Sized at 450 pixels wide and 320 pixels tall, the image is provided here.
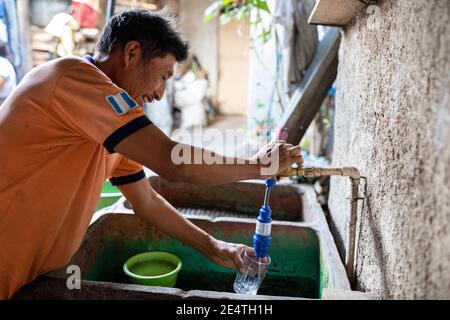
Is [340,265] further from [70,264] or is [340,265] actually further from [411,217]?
[70,264]

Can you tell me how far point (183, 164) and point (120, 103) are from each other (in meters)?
0.27

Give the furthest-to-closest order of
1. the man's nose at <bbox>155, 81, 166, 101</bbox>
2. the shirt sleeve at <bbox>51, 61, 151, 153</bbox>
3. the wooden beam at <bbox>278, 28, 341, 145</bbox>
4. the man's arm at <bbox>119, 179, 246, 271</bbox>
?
the wooden beam at <bbox>278, 28, 341, 145</bbox> < the man's arm at <bbox>119, 179, 246, 271</bbox> < the man's nose at <bbox>155, 81, 166, 101</bbox> < the shirt sleeve at <bbox>51, 61, 151, 153</bbox>

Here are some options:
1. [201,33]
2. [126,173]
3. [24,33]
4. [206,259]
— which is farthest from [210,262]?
[201,33]

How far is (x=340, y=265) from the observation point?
4.82 feet

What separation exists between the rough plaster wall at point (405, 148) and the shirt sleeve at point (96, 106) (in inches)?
29.9

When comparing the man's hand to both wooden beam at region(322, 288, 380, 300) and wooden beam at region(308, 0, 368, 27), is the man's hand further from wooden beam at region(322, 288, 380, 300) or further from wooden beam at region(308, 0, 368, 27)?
wooden beam at region(308, 0, 368, 27)

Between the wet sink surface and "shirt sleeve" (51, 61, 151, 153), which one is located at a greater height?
"shirt sleeve" (51, 61, 151, 153)

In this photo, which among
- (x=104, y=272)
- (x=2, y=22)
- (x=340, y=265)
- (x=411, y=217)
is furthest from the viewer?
(x=2, y=22)

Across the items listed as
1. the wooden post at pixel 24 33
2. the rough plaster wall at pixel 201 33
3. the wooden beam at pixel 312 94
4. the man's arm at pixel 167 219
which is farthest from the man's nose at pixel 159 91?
the rough plaster wall at pixel 201 33

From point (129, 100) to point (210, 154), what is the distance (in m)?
0.32

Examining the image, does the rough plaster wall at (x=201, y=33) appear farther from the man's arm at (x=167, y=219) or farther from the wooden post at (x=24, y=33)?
the man's arm at (x=167, y=219)

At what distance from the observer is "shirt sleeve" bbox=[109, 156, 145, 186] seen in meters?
1.71

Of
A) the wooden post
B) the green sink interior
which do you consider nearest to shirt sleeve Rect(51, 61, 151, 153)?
the green sink interior
